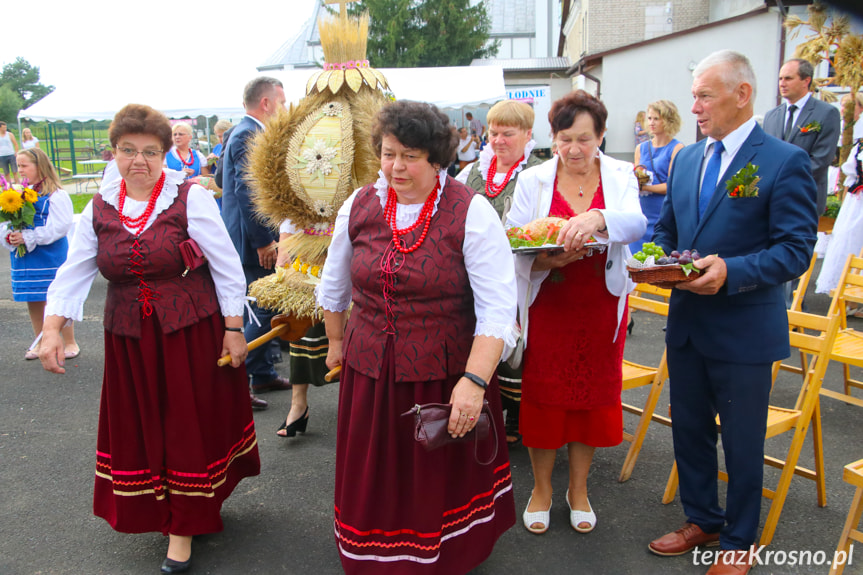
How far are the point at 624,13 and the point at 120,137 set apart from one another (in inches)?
972

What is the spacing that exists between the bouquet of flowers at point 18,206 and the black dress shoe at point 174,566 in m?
4.20

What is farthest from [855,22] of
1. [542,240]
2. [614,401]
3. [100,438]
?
[100,438]

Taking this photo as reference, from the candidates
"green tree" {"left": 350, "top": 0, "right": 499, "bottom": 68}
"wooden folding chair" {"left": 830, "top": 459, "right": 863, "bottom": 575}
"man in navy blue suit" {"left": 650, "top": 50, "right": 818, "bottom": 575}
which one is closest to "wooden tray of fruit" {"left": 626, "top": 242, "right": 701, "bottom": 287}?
"man in navy blue suit" {"left": 650, "top": 50, "right": 818, "bottom": 575}

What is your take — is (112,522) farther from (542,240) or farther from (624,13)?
(624,13)

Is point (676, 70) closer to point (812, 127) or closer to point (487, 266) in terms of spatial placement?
point (812, 127)

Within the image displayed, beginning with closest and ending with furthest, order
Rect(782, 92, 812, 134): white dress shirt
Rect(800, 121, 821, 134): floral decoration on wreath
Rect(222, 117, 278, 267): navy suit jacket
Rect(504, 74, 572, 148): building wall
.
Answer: Rect(222, 117, 278, 267): navy suit jacket
Rect(800, 121, 821, 134): floral decoration on wreath
Rect(782, 92, 812, 134): white dress shirt
Rect(504, 74, 572, 148): building wall

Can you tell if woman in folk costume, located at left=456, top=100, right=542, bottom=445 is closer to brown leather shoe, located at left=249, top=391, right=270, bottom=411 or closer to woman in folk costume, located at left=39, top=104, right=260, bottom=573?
woman in folk costume, located at left=39, top=104, right=260, bottom=573

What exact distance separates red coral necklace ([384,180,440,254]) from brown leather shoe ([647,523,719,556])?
73.3 inches

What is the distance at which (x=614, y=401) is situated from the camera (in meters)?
3.29

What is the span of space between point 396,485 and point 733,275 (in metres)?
1.55

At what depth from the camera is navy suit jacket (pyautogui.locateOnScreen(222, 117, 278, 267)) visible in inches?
188

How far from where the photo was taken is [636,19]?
2419 centimetres

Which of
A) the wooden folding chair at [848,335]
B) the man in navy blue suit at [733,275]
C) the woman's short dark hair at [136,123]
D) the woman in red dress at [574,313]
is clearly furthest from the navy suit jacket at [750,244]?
the woman's short dark hair at [136,123]

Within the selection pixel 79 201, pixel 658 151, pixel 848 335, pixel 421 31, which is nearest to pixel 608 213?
pixel 848 335
